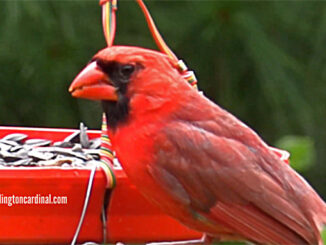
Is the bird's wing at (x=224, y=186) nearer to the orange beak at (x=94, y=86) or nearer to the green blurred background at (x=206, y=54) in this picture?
the orange beak at (x=94, y=86)

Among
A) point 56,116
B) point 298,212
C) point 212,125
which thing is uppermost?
point 212,125

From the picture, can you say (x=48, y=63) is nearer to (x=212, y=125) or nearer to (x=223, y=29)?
(x=223, y=29)

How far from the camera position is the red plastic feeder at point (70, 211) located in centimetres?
234

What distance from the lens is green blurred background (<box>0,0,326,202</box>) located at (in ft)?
13.5

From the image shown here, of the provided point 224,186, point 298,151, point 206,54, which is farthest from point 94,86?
point 206,54

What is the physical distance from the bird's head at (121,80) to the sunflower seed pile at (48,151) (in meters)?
0.35

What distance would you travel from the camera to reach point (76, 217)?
7.85 ft

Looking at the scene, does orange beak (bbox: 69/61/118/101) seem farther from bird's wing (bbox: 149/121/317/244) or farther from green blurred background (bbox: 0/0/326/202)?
green blurred background (bbox: 0/0/326/202)

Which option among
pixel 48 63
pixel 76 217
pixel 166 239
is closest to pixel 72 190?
pixel 76 217

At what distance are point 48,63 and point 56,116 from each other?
0.22 meters

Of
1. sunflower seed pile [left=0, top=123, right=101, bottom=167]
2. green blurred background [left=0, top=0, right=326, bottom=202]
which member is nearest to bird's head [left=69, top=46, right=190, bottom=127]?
sunflower seed pile [left=0, top=123, right=101, bottom=167]

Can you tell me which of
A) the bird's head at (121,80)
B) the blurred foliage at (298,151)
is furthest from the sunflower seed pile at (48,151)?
the blurred foliage at (298,151)

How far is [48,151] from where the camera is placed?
9.11 feet

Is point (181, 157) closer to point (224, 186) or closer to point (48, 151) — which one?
point (224, 186)
